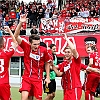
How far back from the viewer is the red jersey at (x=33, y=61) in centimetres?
862

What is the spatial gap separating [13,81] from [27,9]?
8753 mm

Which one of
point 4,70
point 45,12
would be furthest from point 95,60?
point 45,12

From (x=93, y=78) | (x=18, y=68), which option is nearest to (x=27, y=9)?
(x=18, y=68)

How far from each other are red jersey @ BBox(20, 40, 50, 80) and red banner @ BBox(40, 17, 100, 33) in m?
10.0

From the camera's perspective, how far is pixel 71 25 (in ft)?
61.9

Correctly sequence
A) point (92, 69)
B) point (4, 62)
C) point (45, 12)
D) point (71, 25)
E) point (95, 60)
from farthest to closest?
point (45, 12), point (71, 25), point (95, 60), point (92, 69), point (4, 62)

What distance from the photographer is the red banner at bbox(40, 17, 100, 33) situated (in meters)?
18.7

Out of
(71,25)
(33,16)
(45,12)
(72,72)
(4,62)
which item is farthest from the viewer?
(45,12)

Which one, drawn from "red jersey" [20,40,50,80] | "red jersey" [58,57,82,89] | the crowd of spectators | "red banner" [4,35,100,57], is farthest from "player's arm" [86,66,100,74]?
the crowd of spectators

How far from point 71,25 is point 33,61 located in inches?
411

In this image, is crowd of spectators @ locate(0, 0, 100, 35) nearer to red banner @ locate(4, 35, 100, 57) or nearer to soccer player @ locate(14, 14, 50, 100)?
red banner @ locate(4, 35, 100, 57)

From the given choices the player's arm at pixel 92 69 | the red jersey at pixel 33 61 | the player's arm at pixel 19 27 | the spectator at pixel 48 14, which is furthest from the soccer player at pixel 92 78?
the spectator at pixel 48 14

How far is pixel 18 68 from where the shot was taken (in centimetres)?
1711

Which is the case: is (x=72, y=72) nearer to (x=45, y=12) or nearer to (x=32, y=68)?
(x=32, y=68)
